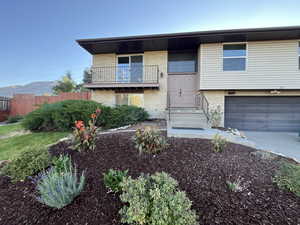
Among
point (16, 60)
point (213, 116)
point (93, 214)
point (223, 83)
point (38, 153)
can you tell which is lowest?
point (93, 214)

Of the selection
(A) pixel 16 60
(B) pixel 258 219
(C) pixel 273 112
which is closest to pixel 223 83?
(C) pixel 273 112

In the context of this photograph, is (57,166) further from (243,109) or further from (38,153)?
(243,109)

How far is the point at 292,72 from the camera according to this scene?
767 centimetres

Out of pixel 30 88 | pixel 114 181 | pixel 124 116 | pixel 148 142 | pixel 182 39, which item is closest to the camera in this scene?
pixel 114 181

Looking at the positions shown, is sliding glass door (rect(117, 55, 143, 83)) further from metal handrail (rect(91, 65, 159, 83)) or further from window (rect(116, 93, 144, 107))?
window (rect(116, 93, 144, 107))

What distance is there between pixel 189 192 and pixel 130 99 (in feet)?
26.9

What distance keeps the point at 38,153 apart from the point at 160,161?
2672 millimetres

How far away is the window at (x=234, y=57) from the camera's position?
8.04 meters

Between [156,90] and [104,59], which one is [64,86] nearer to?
[104,59]

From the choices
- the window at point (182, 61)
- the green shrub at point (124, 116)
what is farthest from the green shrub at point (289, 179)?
the window at point (182, 61)

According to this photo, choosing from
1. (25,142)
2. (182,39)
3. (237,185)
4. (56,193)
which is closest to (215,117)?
(182,39)

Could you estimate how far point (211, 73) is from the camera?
8.09 metres

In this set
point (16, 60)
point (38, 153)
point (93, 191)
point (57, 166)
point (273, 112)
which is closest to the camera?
point (93, 191)

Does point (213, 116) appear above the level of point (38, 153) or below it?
above
